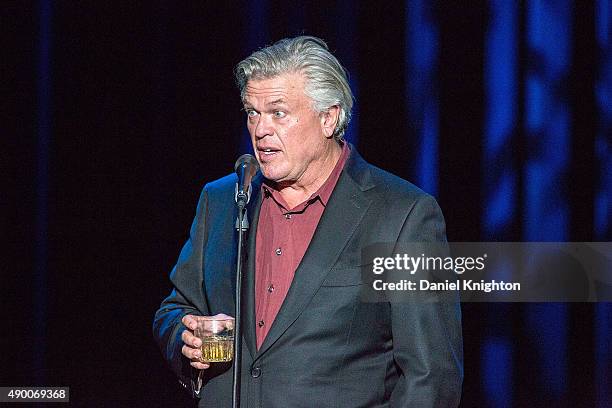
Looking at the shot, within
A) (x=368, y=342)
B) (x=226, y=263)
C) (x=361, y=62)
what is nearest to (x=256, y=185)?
(x=226, y=263)

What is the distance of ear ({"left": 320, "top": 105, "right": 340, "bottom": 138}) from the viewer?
8.21 feet

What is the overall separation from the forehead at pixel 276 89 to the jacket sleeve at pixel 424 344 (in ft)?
1.51

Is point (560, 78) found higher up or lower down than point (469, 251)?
higher up

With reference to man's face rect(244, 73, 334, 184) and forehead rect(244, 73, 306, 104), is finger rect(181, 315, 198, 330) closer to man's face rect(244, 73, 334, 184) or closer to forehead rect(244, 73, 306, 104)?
man's face rect(244, 73, 334, 184)

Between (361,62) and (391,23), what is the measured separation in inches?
8.3

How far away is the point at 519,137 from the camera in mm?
3686

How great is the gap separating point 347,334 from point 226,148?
5.90ft

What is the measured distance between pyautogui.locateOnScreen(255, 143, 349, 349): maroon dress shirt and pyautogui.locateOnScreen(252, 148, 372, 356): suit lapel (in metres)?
0.05

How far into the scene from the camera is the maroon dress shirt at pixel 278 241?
2322 millimetres

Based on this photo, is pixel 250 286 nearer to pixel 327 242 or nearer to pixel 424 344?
pixel 327 242

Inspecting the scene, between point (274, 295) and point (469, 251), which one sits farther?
point (469, 251)

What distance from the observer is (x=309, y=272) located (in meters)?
2.28

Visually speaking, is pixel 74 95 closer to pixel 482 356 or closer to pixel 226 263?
pixel 226 263

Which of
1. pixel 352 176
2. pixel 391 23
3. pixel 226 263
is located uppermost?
pixel 391 23
